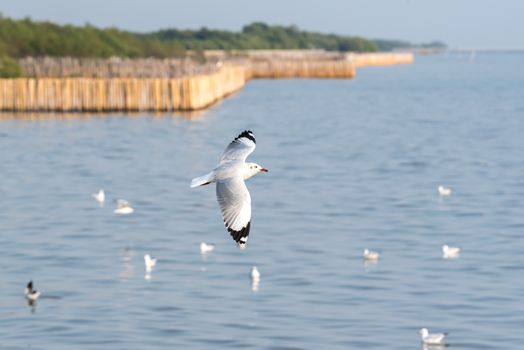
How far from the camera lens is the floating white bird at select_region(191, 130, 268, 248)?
13.7 metres

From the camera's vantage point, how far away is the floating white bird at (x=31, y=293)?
61.9ft

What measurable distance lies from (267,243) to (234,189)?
9522 millimetres

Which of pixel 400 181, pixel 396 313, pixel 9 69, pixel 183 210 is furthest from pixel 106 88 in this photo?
pixel 396 313

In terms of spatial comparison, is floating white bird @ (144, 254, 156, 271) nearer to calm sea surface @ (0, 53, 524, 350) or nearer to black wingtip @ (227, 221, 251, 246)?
calm sea surface @ (0, 53, 524, 350)

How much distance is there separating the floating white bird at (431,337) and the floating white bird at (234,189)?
3.12 m

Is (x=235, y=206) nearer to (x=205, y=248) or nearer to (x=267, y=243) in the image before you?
(x=205, y=248)

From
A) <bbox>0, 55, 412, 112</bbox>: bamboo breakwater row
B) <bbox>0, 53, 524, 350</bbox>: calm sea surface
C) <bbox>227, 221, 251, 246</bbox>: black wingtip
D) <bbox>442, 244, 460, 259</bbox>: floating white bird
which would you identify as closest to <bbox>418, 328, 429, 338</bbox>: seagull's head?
<bbox>0, 53, 524, 350</bbox>: calm sea surface

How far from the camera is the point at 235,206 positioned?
14125mm

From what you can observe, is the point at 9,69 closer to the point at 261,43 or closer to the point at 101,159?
the point at 101,159

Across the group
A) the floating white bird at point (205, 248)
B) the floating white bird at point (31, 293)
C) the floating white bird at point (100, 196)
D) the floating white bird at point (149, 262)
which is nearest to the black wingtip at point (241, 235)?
the floating white bird at point (31, 293)

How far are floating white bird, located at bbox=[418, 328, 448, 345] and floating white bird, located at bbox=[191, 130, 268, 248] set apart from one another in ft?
10.2

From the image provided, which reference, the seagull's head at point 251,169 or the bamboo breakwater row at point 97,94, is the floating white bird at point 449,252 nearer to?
the seagull's head at point 251,169

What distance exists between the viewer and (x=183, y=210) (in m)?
28.9

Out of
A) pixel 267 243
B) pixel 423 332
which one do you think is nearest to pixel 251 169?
pixel 423 332
